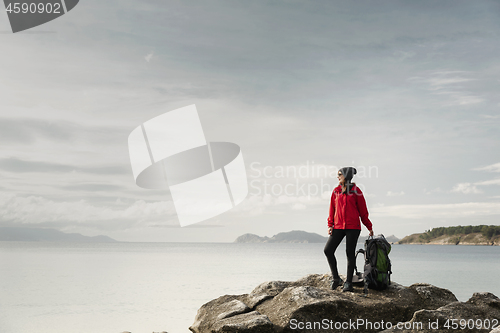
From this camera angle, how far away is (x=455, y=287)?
31203 mm

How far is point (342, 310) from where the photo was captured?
6.73 m

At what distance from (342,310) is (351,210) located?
189 cm

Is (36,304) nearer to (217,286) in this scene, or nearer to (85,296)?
(85,296)

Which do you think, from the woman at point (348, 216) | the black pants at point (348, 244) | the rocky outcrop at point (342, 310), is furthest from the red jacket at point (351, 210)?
the rocky outcrop at point (342, 310)

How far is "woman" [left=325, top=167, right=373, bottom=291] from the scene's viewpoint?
7.35 meters

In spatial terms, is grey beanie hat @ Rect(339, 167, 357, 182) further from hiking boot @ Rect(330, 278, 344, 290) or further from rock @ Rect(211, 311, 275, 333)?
rock @ Rect(211, 311, 275, 333)

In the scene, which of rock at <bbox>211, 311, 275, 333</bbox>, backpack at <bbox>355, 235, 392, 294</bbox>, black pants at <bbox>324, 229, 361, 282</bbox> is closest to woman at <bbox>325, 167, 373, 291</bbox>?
black pants at <bbox>324, 229, 361, 282</bbox>

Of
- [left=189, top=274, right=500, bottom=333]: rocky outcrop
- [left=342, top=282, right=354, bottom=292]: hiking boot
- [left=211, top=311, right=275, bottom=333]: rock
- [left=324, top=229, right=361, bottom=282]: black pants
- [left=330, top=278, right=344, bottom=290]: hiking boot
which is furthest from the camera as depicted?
[left=330, top=278, right=344, bottom=290]: hiking boot

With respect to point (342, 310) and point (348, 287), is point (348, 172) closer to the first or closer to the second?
point (348, 287)

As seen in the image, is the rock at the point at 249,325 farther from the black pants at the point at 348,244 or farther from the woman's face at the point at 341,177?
the woman's face at the point at 341,177

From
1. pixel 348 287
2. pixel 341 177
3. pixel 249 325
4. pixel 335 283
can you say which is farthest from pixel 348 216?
pixel 249 325

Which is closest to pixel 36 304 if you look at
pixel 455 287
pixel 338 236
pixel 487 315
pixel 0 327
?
pixel 0 327

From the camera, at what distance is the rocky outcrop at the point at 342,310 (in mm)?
6496

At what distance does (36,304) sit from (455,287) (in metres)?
31.4
